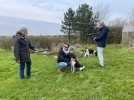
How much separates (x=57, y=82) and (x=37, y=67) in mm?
3199

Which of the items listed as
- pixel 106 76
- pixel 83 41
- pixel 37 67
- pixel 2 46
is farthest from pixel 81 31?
pixel 106 76

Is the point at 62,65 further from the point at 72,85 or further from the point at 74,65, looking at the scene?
the point at 72,85

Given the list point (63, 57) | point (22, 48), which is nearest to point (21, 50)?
point (22, 48)

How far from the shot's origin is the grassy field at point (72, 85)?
9.02 meters

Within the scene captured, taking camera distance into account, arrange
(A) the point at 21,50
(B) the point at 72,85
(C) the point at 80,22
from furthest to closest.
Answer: (C) the point at 80,22
(A) the point at 21,50
(B) the point at 72,85

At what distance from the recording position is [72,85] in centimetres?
1007

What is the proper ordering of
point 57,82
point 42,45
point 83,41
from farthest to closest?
1. point 83,41
2. point 42,45
3. point 57,82

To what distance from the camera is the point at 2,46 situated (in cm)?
2806

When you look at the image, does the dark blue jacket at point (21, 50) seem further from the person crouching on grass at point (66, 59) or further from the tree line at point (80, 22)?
the tree line at point (80, 22)

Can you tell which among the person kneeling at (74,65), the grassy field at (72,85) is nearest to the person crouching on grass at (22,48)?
the grassy field at (72,85)

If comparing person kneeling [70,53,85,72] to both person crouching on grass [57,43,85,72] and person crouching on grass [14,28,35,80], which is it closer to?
person crouching on grass [57,43,85,72]

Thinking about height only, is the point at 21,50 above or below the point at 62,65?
above

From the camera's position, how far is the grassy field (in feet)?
29.6

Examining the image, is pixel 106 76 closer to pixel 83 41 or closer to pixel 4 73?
pixel 4 73
